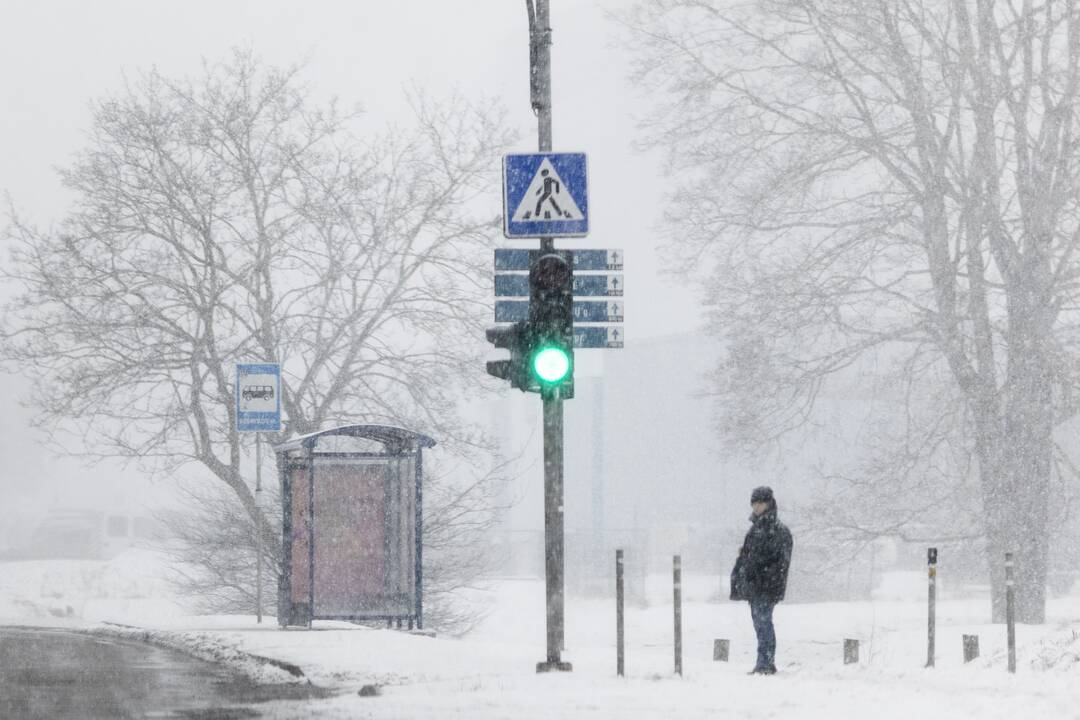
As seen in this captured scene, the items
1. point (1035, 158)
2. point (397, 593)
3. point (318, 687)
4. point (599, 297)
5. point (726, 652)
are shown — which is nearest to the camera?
point (318, 687)

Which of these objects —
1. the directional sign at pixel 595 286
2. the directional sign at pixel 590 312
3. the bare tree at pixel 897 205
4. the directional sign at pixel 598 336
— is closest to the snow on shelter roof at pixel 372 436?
the directional sign at pixel 590 312

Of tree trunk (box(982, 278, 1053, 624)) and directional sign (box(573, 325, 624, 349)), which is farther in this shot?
tree trunk (box(982, 278, 1053, 624))

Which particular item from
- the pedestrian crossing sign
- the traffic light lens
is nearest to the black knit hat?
the traffic light lens

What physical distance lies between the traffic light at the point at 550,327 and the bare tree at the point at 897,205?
1281cm

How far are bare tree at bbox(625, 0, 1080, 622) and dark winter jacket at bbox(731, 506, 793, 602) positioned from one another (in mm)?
11650

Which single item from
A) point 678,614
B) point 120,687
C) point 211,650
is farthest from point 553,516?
point 211,650

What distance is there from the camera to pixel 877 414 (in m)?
33.2

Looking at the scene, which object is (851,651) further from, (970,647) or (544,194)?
(544,194)

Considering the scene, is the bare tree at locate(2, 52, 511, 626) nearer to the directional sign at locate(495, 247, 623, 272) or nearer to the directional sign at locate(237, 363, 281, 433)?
the directional sign at locate(237, 363, 281, 433)

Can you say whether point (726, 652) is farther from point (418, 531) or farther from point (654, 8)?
point (654, 8)

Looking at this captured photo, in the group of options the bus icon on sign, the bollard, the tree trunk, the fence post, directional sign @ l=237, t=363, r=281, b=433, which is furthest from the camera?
the tree trunk

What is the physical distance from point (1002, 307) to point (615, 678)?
15244mm

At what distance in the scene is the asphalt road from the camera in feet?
34.4

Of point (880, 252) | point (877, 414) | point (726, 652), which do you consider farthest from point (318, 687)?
point (877, 414)
